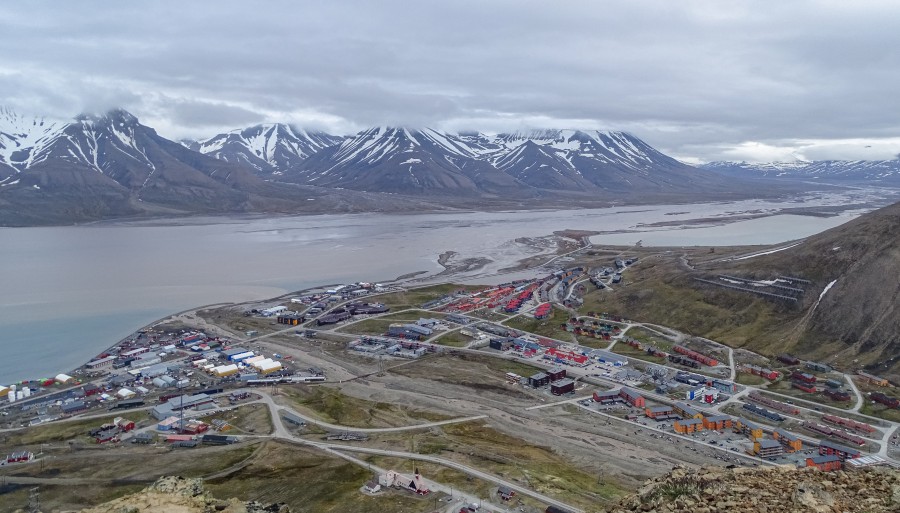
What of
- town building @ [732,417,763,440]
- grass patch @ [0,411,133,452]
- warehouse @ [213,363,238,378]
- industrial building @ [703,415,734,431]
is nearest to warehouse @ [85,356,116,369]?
warehouse @ [213,363,238,378]

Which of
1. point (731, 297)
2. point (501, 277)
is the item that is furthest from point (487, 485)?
point (501, 277)

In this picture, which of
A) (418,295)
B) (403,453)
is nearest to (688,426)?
(403,453)

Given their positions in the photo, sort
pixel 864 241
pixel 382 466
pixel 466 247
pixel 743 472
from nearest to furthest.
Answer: pixel 743 472
pixel 382 466
pixel 864 241
pixel 466 247

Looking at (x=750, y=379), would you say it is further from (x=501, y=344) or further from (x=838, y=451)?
(x=501, y=344)

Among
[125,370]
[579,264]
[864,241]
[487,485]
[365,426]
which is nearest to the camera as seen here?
[487,485]

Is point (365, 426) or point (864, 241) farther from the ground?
point (864, 241)

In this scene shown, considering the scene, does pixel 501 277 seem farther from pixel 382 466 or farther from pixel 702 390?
pixel 382 466

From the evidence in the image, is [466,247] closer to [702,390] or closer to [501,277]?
[501,277]

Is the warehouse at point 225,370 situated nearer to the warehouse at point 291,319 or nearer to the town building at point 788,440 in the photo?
the warehouse at point 291,319

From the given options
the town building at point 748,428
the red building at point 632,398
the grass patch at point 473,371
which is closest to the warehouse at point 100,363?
the grass patch at point 473,371

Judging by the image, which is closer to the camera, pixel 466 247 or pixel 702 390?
pixel 702 390
